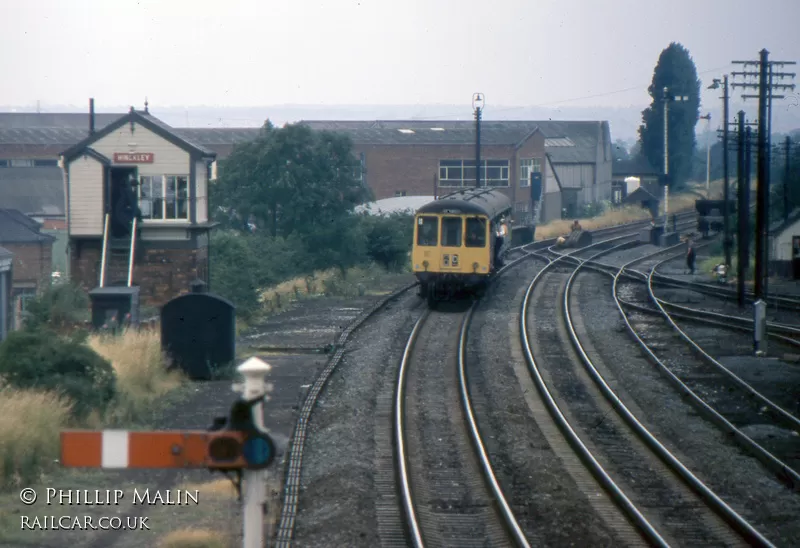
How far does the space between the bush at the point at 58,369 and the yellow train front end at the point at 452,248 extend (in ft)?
42.5

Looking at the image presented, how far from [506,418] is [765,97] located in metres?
17.9

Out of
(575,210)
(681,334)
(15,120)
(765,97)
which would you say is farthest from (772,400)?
(15,120)

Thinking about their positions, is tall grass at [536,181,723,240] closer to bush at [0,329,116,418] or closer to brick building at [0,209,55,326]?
brick building at [0,209,55,326]

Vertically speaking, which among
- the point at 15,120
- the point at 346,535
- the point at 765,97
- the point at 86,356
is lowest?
the point at 346,535

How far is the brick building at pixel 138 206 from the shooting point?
2533cm

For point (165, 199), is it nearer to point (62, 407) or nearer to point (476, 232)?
point (476, 232)

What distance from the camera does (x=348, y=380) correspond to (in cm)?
1656

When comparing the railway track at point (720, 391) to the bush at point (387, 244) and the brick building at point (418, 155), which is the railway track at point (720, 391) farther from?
the brick building at point (418, 155)

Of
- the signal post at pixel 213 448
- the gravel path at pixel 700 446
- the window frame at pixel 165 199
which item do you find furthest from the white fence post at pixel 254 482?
the window frame at pixel 165 199

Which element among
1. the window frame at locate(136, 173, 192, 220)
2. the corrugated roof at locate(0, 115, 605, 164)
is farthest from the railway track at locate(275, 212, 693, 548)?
the corrugated roof at locate(0, 115, 605, 164)

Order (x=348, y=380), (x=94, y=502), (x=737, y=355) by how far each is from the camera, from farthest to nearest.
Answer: (x=737, y=355), (x=348, y=380), (x=94, y=502)

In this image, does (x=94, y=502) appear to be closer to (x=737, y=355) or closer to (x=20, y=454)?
(x=20, y=454)

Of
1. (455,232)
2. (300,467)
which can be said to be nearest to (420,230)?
(455,232)

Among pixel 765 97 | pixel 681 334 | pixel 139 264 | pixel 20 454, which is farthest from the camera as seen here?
pixel 765 97
